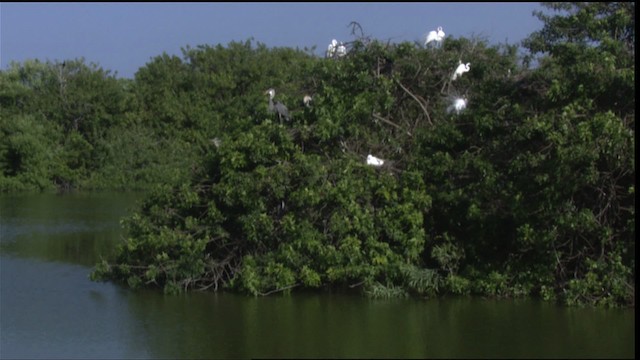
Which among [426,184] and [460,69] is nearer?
[426,184]

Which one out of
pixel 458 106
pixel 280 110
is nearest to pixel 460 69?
pixel 458 106

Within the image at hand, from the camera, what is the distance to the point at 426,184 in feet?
37.2

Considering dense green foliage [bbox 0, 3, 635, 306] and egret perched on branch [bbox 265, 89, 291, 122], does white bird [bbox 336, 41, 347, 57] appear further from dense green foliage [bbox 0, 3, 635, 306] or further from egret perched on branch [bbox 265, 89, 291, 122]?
egret perched on branch [bbox 265, 89, 291, 122]

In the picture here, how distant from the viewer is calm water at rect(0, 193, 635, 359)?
870cm

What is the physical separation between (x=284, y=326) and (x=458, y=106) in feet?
12.1

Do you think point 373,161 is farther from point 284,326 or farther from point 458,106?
point 284,326

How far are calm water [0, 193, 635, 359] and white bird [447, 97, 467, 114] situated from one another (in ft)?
7.95

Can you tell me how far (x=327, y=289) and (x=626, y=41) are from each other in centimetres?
438

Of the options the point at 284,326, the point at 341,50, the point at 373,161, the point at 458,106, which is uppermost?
the point at 341,50

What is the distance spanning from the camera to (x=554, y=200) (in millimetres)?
10070

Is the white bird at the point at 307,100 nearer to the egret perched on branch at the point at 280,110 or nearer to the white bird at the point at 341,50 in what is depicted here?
the egret perched on branch at the point at 280,110

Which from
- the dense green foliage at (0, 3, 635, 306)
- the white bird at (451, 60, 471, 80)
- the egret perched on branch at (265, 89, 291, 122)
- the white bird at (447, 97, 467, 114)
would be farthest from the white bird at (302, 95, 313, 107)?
the white bird at (451, 60, 471, 80)

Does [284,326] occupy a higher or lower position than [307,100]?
lower

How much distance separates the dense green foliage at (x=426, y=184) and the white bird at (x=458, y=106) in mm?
78
